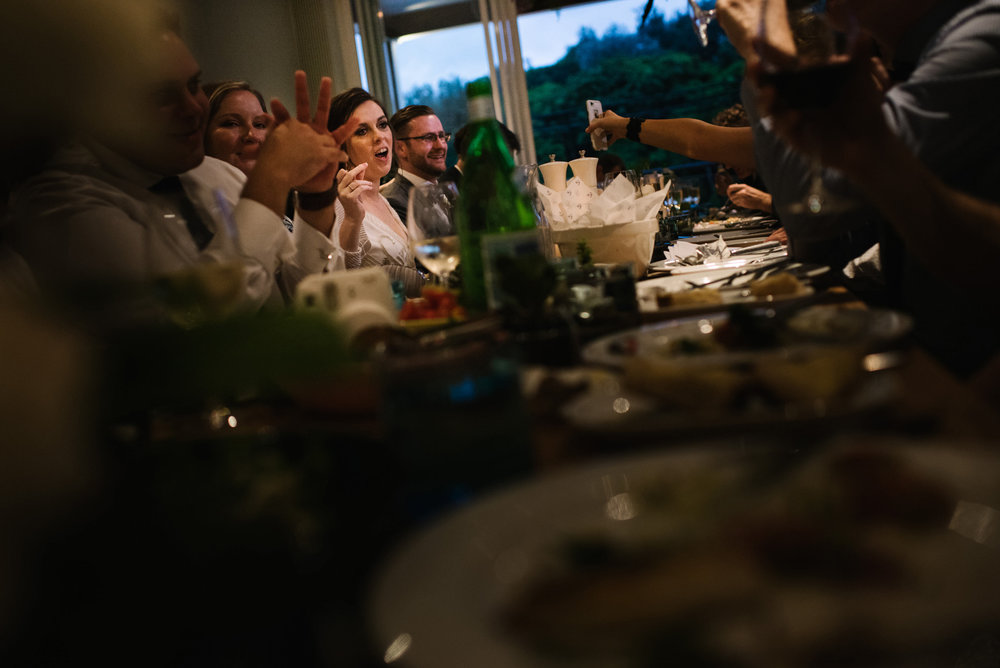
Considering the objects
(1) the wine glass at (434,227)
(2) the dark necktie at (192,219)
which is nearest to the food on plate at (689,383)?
(2) the dark necktie at (192,219)

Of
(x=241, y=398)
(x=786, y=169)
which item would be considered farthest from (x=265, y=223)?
(x=786, y=169)

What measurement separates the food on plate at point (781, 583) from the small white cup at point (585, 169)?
2100 mm

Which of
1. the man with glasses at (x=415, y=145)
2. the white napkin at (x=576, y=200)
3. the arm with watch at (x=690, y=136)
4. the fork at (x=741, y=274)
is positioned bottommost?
the fork at (x=741, y=274)

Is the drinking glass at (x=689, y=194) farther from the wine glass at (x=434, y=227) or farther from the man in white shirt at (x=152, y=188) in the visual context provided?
the wine glass at (x=434, y=227)

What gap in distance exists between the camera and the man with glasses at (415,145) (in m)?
4.88

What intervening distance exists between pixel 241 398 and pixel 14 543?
53cm

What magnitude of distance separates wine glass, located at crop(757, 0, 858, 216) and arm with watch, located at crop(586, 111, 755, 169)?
1.80m

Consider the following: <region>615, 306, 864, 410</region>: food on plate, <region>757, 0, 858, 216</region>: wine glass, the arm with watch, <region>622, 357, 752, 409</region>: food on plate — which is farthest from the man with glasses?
<region>622, 357, 752, 409</region>: food on plate

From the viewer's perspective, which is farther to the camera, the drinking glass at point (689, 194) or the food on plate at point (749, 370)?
the drinking glass at point (689, 194)

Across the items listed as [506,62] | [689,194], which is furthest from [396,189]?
[506,62]

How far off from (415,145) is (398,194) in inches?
16.1

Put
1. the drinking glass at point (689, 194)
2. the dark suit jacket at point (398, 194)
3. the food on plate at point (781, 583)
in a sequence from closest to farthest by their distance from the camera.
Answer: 1. the food on plate at point (781, 583)
2. the drinking glass at point (689, 194)
3. the dark suit jacket at point (398, 194)

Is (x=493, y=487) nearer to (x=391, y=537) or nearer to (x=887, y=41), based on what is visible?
(x=391, y=537)

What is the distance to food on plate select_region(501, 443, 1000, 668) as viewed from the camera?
316mm
